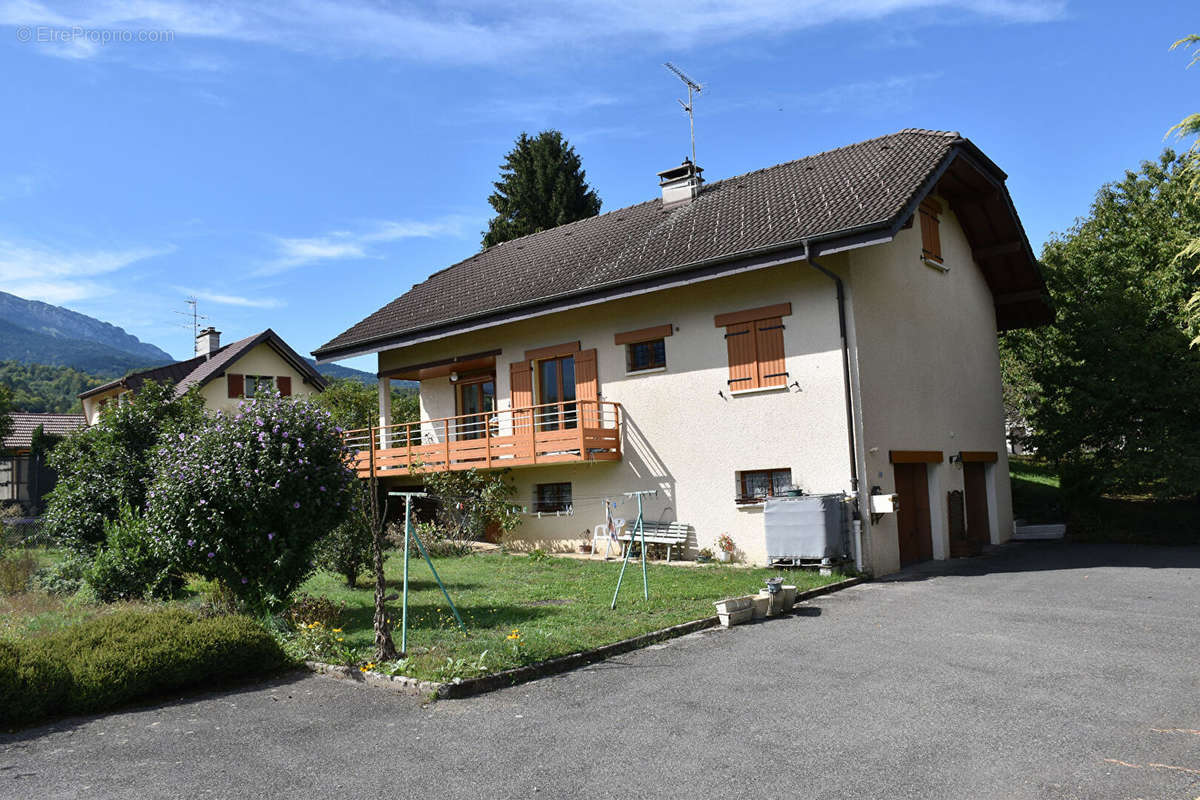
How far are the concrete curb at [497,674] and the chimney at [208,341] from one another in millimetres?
37032

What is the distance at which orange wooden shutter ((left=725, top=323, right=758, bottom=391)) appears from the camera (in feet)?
52.5

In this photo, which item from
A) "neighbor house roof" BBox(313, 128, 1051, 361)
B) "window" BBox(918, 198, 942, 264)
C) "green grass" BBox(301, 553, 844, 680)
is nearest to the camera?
"green grass" BBox(301, 553, 844, 680)

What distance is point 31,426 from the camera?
4038cm

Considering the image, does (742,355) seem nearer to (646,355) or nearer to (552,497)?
(646,355)

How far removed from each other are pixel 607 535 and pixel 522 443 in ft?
8.64

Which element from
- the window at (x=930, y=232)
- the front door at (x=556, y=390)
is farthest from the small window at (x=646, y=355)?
the window at (x=930, y=232)

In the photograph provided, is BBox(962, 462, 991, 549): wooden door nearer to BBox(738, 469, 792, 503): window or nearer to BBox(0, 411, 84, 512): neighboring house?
BBox(738, 469, 792, 503): window

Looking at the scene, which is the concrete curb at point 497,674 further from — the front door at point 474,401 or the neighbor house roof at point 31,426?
the neighbor house roof at point 31,426

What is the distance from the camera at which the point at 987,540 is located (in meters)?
19.5

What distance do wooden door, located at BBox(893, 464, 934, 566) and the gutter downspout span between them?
5.79 feet

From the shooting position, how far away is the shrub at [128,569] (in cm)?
1209

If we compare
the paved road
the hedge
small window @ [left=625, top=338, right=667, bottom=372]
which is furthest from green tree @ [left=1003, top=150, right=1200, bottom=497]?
the hedge

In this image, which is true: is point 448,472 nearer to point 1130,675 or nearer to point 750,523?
point 750,523

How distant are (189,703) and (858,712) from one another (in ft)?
18.7
